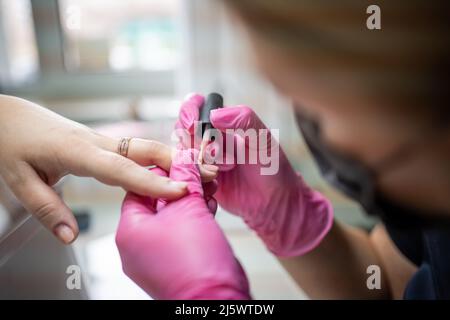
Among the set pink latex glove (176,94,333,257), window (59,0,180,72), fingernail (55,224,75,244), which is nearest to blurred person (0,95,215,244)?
fingernail (55,224,75,244)

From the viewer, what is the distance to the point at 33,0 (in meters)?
1.11

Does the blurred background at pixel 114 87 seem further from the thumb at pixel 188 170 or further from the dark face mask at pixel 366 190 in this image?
the thumb at pixel 188 170

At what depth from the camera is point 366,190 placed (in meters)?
0.62

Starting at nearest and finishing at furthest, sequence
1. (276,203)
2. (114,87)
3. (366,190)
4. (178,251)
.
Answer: (178,251) → (366,190) → (276,203) → (114,87)

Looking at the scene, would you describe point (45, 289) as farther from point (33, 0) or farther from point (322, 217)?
point (33, 0)

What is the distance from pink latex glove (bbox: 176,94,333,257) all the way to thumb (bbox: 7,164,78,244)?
234 mm

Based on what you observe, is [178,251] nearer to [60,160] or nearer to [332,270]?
[60,160]

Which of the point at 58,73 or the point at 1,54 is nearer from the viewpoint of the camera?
the point at 58,73

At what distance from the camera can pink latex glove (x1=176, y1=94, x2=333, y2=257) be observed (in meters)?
0.72

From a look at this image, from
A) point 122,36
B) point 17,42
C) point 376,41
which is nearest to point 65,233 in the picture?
point 376,41

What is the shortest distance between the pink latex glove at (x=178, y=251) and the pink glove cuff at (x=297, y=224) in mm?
246

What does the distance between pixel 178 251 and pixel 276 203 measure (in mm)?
299

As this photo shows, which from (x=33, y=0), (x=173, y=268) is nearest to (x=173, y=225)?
(x=173, y=268)
